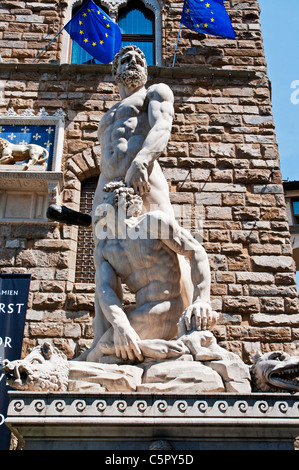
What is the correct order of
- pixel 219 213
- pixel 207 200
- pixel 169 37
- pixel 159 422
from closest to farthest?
pixel 159 422, pixel 219 213, pixel 207 200, pixel 169 37

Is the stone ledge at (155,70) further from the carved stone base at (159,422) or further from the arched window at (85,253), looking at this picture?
the carved stone base at (159,422)

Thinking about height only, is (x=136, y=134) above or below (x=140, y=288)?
above

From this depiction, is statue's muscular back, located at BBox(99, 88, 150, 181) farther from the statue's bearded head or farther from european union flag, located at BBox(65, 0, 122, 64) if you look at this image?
european union flag, located at BBox(65, 0, 122, 64)

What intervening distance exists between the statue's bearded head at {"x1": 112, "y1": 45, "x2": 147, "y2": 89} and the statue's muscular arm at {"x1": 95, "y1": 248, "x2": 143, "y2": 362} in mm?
1716

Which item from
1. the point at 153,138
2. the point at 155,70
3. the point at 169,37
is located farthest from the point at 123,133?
the point at 169,37

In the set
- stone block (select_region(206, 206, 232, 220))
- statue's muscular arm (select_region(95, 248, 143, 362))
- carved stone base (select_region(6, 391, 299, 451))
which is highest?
stone block (select_region(206, 206, 232, 220))

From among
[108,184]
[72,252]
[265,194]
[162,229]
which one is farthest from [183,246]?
[265,194]

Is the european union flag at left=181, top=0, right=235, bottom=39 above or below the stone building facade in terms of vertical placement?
above

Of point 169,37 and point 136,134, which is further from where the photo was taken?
point 169,37

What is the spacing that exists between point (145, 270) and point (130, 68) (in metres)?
2.04

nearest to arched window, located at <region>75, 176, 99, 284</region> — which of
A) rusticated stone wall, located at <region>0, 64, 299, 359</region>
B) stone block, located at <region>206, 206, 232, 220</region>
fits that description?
rusticated stone wall, located at <region>0, 64, 299, 359</region>

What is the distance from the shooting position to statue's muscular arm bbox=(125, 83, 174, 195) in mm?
3969

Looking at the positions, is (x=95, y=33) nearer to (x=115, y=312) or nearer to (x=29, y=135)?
(x=29, y=135)

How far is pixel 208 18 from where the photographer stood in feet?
29.4
